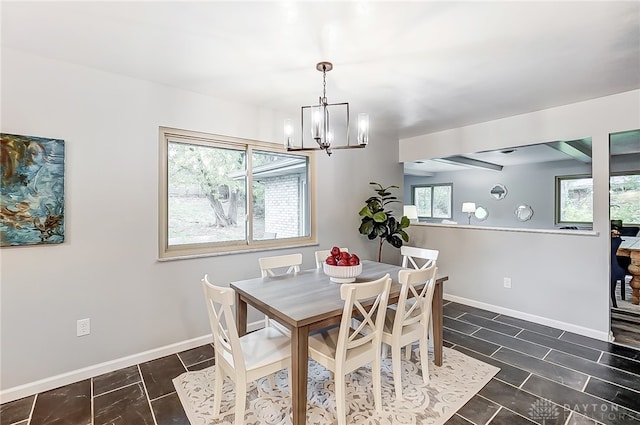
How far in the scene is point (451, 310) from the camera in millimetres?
3918

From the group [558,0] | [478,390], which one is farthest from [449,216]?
[558,0]

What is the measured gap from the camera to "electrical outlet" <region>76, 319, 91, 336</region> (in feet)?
7.66

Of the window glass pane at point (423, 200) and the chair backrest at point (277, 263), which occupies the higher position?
the window glass pane at point (423, 200)

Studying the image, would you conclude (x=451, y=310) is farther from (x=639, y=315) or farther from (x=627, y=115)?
(x=627, y=115)

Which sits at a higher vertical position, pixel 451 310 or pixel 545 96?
pixel 545 96

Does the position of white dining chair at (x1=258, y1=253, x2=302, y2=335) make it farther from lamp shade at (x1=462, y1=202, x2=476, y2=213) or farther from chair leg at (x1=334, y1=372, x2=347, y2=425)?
lamp shade at (x1=462, y1=202, x2=476, y2=213)

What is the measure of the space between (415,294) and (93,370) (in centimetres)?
257

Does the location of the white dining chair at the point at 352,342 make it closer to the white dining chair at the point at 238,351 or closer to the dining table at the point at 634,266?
the white dining chair at the point at 238,351

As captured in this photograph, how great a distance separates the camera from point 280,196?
12.2 ft

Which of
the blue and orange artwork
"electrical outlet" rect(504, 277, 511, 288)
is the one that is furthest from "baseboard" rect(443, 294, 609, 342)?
the blue and orange artwork

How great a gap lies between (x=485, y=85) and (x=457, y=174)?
5.58m

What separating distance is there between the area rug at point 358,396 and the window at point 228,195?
1.24m

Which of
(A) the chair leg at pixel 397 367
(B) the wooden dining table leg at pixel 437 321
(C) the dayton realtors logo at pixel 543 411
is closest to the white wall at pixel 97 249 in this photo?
(A) the chair leg at pixel 397 367

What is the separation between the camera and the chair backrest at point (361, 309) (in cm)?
169
